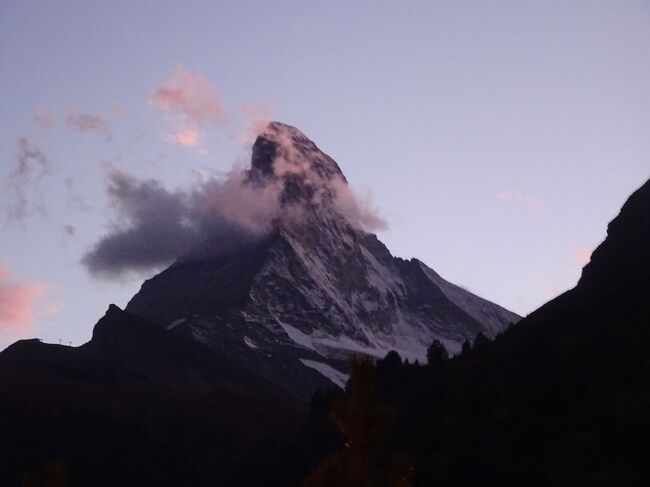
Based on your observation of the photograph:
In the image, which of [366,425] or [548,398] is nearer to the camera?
[366,425]

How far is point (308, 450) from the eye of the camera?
171375mm

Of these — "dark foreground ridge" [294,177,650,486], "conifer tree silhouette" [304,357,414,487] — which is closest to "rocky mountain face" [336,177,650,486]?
"dark foreground ridge" [294,177,650,486]

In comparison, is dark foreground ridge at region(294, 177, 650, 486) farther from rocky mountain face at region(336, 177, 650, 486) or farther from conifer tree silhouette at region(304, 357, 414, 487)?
conifer tree silhouette at region(304, 357, 414, 487)

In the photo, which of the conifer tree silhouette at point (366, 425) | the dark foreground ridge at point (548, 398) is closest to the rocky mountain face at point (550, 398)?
the dark foreground ridge at point (548, 398)

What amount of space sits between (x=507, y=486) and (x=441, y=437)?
87.2ft

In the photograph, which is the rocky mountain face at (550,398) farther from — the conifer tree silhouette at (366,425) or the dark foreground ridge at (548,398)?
the conifer tree silhouette at (366,425)

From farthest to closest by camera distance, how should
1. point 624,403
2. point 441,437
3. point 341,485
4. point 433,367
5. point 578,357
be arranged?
point 433,367 < point 578,357 < point 441,437 < point 624,403 < point 341,485

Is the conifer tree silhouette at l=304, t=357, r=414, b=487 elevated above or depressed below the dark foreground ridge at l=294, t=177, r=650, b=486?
below

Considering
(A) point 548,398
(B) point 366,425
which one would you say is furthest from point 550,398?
(B) point 366,425

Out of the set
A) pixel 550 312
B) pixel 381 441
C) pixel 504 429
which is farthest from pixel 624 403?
pixel 381 441

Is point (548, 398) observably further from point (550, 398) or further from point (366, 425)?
point (366, 425)

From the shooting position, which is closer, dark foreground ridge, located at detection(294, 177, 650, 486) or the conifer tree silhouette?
the conifer tree silhouette

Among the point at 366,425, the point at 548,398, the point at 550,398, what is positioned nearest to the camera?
the point at 366,425

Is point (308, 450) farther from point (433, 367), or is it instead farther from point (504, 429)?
point (504, 429)
